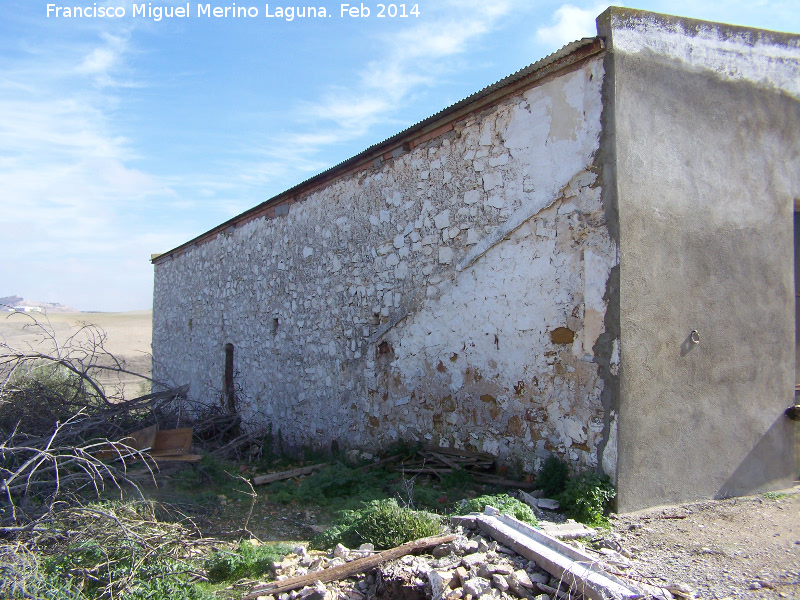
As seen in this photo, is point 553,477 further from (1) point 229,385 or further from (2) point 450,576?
(1) point 229,385

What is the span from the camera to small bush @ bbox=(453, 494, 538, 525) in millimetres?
4590

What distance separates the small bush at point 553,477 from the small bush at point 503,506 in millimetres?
471

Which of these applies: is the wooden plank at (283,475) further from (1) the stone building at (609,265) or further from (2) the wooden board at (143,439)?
(2) the wooden board at (143,439)

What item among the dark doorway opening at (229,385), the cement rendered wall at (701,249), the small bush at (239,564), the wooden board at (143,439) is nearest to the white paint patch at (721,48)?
the cement rendered wall at (701,249)

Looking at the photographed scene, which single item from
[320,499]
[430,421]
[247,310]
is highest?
[247,310]

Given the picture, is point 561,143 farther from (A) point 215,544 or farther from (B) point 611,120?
(A) point 215,544

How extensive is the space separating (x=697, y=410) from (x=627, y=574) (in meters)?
2.28

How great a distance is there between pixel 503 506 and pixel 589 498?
777 mm

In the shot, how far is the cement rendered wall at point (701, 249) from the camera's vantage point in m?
5.12

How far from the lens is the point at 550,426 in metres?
5.48

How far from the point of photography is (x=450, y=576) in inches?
141

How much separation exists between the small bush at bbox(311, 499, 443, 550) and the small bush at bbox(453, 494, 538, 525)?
17.6 inches

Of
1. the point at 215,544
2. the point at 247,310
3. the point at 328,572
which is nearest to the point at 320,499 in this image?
the point at 215,544

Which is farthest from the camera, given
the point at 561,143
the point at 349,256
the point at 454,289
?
the point at 349,256
